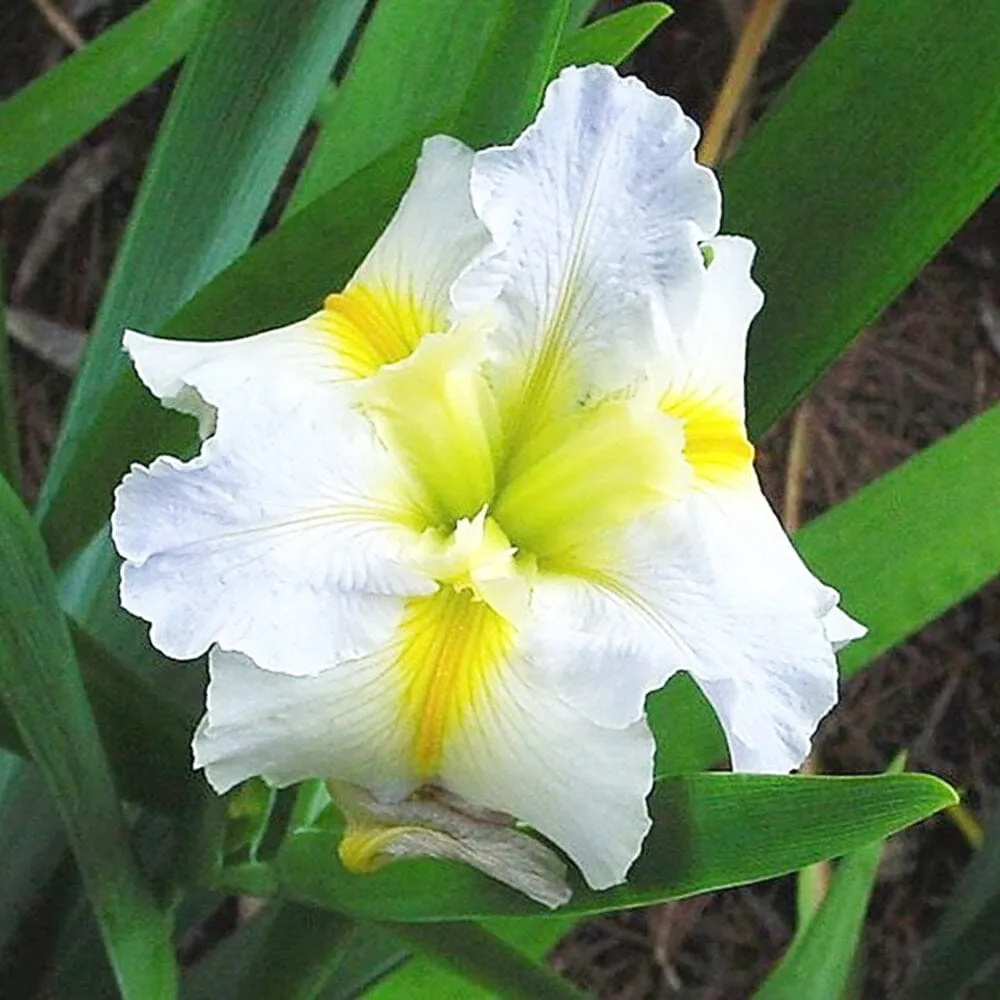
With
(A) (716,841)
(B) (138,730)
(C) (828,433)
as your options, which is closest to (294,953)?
(B) (138,730)

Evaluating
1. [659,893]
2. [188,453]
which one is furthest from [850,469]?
[659,893]

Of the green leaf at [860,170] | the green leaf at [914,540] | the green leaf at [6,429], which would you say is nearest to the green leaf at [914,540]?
the green leaf at [914,540]

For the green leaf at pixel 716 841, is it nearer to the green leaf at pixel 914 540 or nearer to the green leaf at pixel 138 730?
the green leaf at pixel 138 730

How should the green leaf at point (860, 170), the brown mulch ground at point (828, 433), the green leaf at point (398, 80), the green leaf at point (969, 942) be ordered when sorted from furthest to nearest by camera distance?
the brown mulch ground at point (828, 433) < the green leaf at point (969, 942) < the green leaf at point (398, 80) < the green leaf at point (860, 170)

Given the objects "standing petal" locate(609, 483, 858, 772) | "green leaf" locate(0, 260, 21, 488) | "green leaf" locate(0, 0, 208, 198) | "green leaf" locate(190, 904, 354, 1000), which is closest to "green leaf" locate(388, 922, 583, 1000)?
"green leaf" locate(190, 904, 354, 1000)

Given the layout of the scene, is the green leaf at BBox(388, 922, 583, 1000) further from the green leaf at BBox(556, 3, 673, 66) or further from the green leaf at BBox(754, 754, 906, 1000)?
the green leaf at BBox(556, 3, 673, 66)

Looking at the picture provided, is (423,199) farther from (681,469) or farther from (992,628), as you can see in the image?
(992,628)

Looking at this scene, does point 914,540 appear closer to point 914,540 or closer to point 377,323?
point 914,540
